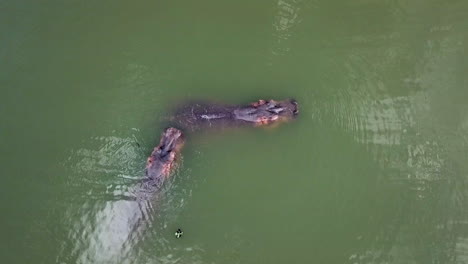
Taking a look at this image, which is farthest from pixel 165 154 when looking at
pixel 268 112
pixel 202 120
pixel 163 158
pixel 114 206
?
pixel 268 112

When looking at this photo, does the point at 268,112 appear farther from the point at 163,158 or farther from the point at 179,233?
the point at 179,233

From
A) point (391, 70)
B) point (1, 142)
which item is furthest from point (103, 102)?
point (391, 70)

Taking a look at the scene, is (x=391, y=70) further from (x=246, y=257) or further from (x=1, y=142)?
(x=1, y=142)

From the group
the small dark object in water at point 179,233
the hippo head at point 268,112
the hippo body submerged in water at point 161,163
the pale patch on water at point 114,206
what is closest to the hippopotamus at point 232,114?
the hippo head at point 268,112

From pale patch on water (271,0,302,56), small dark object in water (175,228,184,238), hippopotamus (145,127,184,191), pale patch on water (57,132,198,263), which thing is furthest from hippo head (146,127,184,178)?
pale patch on water (271,0,302,56)

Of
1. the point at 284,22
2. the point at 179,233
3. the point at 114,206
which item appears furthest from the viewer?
the point at 284,22
